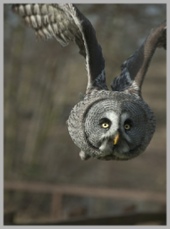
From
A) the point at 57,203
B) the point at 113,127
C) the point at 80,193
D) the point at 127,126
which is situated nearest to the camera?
the point at 113,127

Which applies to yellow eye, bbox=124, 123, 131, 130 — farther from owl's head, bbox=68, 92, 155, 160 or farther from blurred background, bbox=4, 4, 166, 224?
blurred background, bbox=4, 4, 166, 224

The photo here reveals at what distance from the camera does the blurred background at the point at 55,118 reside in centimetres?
755

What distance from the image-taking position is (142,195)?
6.15m

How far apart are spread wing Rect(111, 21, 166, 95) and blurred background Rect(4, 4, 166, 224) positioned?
3821 millimetres

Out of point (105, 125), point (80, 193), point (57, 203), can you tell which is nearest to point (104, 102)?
point (105, 125)

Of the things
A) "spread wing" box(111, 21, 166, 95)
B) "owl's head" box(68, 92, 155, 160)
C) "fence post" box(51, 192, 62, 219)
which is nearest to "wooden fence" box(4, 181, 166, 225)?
"fence post" box(51, 192, 62, 219)

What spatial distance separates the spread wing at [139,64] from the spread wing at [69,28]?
114mm

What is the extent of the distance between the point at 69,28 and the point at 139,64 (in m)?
0.38

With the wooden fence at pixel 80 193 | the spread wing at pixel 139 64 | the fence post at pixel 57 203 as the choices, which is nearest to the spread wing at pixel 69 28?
the spread wing at pixel 139 64

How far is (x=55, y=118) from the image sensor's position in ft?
26.7

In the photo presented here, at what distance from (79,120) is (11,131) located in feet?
16.1

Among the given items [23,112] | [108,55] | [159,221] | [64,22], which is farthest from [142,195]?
[64,22]

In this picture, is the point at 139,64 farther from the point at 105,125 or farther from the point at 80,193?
the point at 80,193

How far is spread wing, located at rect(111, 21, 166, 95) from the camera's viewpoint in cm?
340
